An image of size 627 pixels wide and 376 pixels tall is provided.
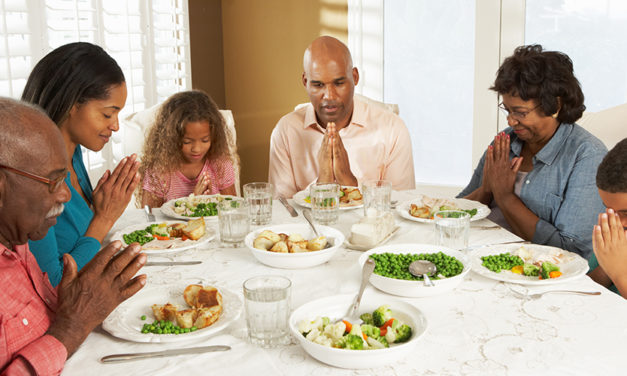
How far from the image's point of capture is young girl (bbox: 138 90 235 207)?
118 inches

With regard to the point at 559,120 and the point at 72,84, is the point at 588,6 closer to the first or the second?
the point at 559,120

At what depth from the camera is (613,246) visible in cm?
168

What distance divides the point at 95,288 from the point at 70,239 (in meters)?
0.66

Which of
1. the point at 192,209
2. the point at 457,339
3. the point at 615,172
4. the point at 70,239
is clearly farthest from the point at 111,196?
Result: the point at 615,172

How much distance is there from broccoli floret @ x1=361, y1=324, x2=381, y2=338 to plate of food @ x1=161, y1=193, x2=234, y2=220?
1117mm

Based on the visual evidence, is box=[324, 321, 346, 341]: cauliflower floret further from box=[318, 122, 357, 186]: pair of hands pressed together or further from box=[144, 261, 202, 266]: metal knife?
box=[318, 122, 357, 186]: pair of hands pressed together

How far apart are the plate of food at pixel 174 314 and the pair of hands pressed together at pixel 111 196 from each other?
0.52m

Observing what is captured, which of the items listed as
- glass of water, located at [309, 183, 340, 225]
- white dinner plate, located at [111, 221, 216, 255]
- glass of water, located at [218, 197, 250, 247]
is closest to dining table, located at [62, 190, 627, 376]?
white dinner plate, located at [111, 221, 216, 255]

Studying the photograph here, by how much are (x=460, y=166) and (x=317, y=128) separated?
1.65 meters

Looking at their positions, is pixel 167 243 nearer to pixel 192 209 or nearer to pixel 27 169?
pixel 192 209

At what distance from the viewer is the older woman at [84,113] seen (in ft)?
6.19

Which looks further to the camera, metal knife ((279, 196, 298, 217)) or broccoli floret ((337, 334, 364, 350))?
metal knife ((279, 196, 298, 217))

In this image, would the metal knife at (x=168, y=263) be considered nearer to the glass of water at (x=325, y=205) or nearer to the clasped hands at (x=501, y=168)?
the glass of water at (x=325, y=205)

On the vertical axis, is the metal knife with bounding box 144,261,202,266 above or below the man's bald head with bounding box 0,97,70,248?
below
